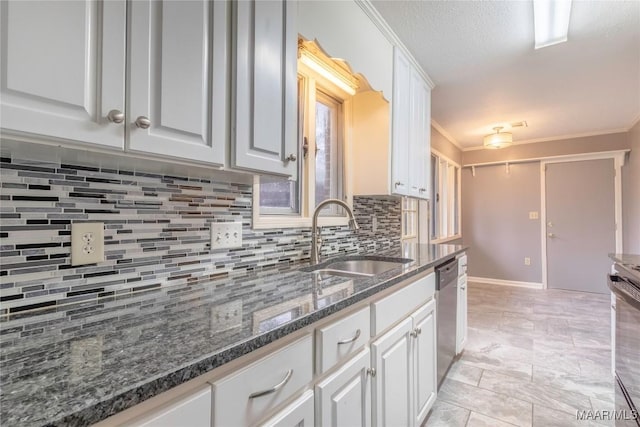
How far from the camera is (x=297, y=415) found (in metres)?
0.78

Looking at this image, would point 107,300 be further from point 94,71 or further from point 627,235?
point 627,235


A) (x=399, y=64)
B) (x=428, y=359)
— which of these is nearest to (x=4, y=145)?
(x=428, y=359)

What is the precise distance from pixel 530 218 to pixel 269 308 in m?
5.28

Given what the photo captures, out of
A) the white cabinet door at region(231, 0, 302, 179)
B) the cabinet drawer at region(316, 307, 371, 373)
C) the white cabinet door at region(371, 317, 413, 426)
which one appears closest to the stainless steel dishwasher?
the white cabinet door at region(371, 317, 413, 426)

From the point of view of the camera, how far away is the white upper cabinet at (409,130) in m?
2.14

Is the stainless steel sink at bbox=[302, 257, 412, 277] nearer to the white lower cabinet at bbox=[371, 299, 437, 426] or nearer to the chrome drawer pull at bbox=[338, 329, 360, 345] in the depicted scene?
the white lower cabinet at bbox=[371, 299, 437, 426]

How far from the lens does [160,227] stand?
3.50 ft

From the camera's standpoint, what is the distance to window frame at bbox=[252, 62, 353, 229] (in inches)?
61.9

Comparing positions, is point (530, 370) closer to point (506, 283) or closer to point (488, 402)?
point (488, 402)

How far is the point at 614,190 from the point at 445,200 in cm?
219

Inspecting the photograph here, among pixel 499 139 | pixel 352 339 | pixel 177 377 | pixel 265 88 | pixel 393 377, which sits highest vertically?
pixel 499 139

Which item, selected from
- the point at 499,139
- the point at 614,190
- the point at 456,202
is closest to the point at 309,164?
the point at 499,139

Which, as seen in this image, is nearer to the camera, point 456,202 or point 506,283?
point 506,283

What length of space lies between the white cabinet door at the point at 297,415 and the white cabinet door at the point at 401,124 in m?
1.56
